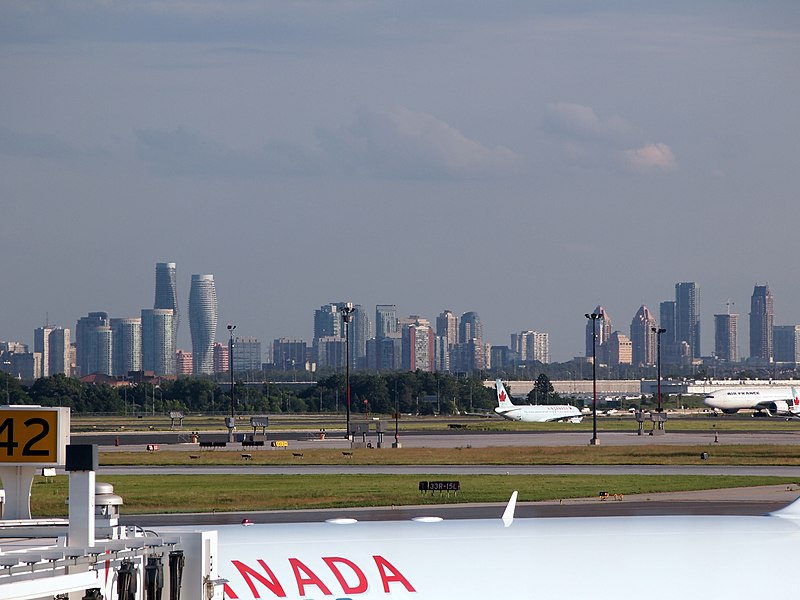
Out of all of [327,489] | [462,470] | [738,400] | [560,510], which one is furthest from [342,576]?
[738,400]

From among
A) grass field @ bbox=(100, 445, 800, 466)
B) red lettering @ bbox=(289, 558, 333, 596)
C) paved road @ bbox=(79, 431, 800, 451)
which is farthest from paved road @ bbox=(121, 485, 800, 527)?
paved road @ bbox=(79, 431, 800, 451)

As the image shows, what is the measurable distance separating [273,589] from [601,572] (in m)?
3.42

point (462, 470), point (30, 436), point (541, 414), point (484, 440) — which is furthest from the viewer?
point (541, 414)

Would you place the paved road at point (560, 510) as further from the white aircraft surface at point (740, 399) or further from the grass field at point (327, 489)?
the white aircraft surface at point (740, 399)

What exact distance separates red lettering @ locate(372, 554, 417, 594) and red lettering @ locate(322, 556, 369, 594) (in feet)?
0.62

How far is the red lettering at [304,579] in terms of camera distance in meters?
11.7

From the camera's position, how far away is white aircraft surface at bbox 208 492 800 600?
39.4 feet

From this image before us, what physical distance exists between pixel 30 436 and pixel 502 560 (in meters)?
6.20

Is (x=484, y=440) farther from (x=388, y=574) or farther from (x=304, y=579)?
(x=304, y=579)

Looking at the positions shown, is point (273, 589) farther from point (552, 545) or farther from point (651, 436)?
point (651, 436)

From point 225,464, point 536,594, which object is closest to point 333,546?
point 536,594

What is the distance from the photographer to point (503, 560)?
42.4 ft

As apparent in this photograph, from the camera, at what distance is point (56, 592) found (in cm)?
656

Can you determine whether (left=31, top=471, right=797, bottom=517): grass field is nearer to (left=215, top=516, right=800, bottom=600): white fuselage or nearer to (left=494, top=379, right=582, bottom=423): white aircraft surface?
(left=215, top=516, right=800, bottom=600): white fuselage
